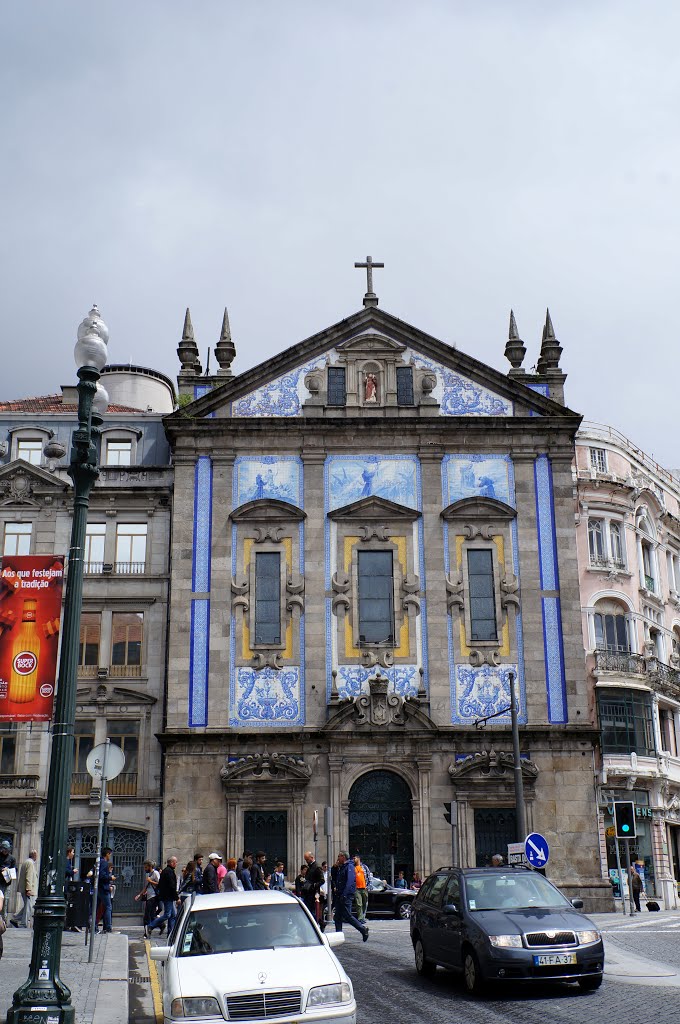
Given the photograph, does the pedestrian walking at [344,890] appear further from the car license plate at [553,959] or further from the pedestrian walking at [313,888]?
the car license plate at [553,959]

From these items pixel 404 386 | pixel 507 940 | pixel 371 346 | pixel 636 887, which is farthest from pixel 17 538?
pixel 507 940

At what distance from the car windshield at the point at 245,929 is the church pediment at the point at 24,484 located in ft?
99.6

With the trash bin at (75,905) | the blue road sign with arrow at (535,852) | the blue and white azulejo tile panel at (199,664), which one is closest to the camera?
the trash bin at (75,905)

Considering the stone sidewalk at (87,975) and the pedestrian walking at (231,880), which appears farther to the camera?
the pedestrian walking at (231,880)

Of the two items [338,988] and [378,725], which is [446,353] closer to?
[378,725]

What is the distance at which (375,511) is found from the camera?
40219mm

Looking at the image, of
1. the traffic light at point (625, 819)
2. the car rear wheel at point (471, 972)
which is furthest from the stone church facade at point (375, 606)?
the car rear wheel at point (471, 972)

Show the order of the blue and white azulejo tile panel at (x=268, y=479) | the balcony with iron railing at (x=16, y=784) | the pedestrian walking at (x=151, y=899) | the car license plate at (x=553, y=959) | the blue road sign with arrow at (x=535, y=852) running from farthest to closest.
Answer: the blue and white azulejo tile panel at (x=268, y=479) → the balcony with iron railing at (x=16, y=784) → the pedestrian walking at (x=151, y=899) → the blue road sign with arrow at (x=535, y=852) → the car license plate at (x=553, y=959)

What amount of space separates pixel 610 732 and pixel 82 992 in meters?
30.6

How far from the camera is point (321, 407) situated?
136 feet

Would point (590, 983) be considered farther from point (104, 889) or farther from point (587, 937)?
point (104, 889)

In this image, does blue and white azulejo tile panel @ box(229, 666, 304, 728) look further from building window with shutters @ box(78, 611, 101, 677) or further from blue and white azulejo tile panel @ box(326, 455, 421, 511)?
blue and white azulejo tile panel @ box(326, 455, 421, 511)

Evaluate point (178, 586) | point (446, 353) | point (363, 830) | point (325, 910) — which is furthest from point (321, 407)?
point (325, 910)

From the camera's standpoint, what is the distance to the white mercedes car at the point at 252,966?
1177cm
